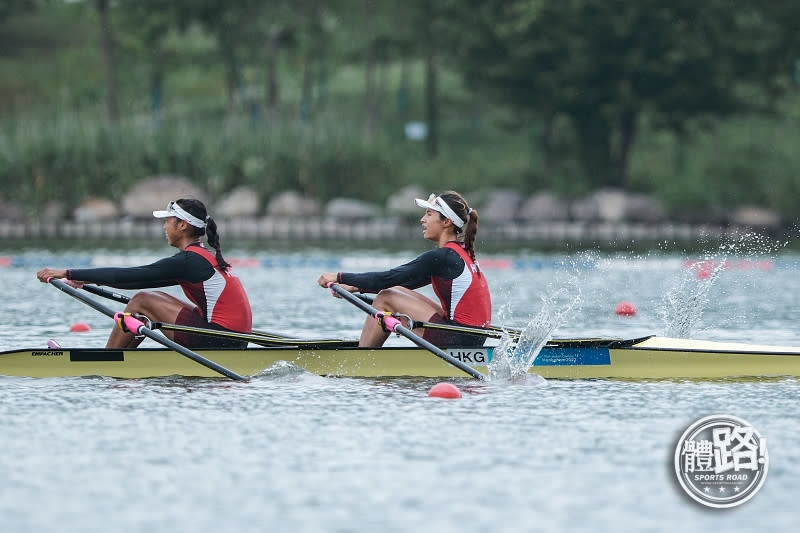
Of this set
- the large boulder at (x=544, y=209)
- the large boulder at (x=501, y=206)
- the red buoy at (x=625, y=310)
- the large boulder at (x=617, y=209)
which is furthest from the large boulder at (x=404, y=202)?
the red buoy at (x=625, y=310)

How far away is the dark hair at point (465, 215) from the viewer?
44.2ft

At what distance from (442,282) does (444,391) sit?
4.50 ft

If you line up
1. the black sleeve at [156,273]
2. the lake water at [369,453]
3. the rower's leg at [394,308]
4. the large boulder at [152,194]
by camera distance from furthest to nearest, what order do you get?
the large boulder at [152,194] → the rower's leg at [394,308] → the black sleeve at [156,273] → the lake water at [369,453]

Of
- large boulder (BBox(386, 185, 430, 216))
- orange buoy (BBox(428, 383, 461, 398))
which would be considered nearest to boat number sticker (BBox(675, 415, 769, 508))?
orange buoy (BBox(428, 383, 461, 398))

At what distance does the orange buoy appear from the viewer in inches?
492

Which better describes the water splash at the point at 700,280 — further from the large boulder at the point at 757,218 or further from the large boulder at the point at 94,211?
the large boulder at the point at 94,211

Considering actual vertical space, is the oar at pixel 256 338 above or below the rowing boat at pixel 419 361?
above

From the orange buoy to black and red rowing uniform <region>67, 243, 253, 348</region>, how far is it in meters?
2.01

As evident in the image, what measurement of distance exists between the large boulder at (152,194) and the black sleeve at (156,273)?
26.2m

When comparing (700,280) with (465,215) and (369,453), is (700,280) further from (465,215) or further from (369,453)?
(369,453)

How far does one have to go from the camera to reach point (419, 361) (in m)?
13.4

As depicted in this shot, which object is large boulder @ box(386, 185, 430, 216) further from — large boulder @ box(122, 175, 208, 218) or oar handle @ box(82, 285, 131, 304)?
oar handle @ box(82, 285, 131, 304)

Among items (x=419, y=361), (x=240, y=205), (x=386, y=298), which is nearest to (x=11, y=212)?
(x=240, y=205)

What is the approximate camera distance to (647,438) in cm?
1069
